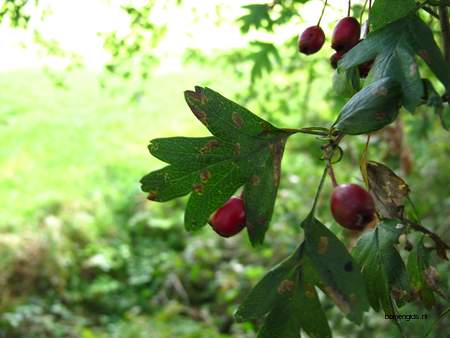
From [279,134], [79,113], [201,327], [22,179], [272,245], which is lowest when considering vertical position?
[201,327]

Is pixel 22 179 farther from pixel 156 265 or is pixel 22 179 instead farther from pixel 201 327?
pixel 201 327

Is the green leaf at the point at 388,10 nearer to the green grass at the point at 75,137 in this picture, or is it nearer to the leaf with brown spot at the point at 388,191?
the leaf with brown spot at the point at 388,191

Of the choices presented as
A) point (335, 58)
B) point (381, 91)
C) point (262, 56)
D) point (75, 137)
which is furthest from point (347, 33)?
point (75, 137)

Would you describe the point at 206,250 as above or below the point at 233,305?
above

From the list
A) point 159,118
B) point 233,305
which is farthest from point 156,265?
point 159,118

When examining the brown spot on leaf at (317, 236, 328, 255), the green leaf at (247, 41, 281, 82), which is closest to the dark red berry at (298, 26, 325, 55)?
the brown spot on leaf at (317, 236, 328, 255)

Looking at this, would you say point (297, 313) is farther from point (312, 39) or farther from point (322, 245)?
point (312, 39)

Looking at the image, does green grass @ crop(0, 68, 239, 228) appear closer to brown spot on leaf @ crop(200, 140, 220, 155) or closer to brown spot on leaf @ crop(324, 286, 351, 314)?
brown spot on leaf @ crop(200, 140, 220, 155)

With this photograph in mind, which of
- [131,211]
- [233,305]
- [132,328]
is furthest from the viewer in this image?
[131,211]
